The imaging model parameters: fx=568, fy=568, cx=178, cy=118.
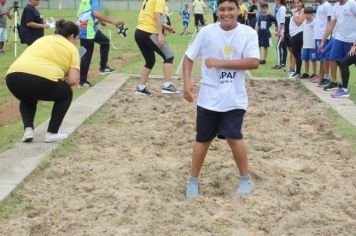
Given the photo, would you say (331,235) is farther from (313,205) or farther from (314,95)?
(314,95)

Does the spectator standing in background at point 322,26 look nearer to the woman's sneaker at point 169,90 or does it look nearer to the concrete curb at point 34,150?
the woman's sneaker at point 169,90

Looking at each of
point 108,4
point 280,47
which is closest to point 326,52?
point 280,47

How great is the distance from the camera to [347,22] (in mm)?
9898

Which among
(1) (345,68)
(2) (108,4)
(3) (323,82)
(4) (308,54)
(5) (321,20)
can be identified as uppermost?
(5) (321,20)

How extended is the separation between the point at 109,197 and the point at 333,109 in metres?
4.98

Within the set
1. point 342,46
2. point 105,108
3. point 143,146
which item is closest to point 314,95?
point 342,46

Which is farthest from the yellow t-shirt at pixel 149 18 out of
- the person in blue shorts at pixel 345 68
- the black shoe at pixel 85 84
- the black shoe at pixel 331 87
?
the black shoe at pixel 331 87

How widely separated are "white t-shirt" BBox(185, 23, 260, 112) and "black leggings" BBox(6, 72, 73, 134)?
2.16 meters

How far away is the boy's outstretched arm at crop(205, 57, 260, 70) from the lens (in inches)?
185

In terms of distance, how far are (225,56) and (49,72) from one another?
7.64 feet

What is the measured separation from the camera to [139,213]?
4520 mm

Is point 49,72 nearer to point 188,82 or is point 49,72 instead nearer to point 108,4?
point 188,82

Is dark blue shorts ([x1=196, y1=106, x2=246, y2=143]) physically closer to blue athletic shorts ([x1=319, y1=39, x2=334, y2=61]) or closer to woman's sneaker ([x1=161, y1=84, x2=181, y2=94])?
woman's sneaker ([x1=161, y1=84, x2=181, y2=94])

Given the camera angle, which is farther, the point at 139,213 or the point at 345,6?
the point at 345,6
